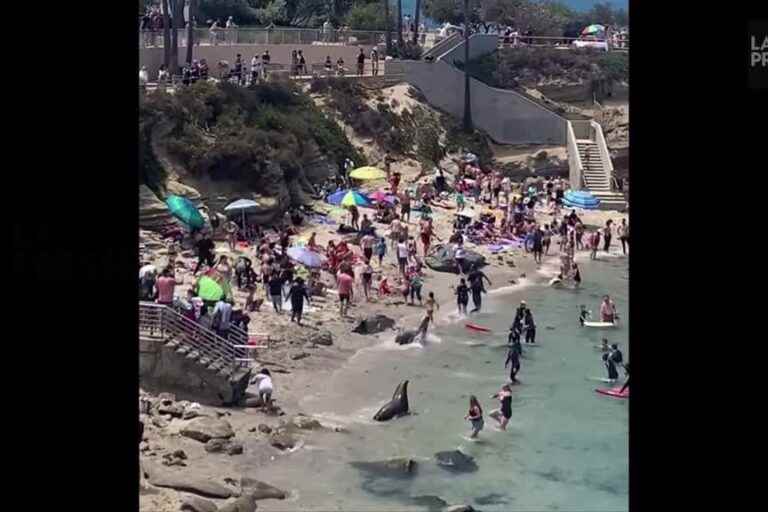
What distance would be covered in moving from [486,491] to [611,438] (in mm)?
2759

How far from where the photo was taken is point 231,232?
76.8ft

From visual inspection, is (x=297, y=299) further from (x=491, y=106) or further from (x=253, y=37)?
(x=491, y=106)

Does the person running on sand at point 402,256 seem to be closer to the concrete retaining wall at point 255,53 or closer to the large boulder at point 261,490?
the large boulder at point 261,490

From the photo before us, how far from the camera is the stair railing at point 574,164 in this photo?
3344 centimetres

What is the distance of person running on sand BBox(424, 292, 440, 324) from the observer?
20.4m

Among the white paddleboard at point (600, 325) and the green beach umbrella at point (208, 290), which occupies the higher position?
the green beach umbrella at point (208, 290)

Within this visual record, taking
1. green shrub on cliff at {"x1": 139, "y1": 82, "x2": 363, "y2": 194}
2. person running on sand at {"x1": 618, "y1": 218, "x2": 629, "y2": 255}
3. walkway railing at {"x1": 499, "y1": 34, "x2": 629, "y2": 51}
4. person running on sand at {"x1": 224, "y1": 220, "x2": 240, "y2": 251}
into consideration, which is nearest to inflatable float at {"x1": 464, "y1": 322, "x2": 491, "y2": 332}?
person running on sand at {"x1": 224, "y1": 220, "x2": 240, "y2": 251}

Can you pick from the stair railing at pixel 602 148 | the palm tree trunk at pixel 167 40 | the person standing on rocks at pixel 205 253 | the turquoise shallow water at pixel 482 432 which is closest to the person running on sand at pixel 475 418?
the turquoise shallow water at pixel 482 432

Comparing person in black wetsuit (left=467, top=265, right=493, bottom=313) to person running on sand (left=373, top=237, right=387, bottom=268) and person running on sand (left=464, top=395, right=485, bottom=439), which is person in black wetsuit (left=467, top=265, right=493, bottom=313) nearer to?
person running on sand (left=373, top=237, right=387, bottom=268)

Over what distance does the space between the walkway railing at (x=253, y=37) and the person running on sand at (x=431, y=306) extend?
14.4m

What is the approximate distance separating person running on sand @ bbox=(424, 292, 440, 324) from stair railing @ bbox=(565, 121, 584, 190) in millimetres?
12679
